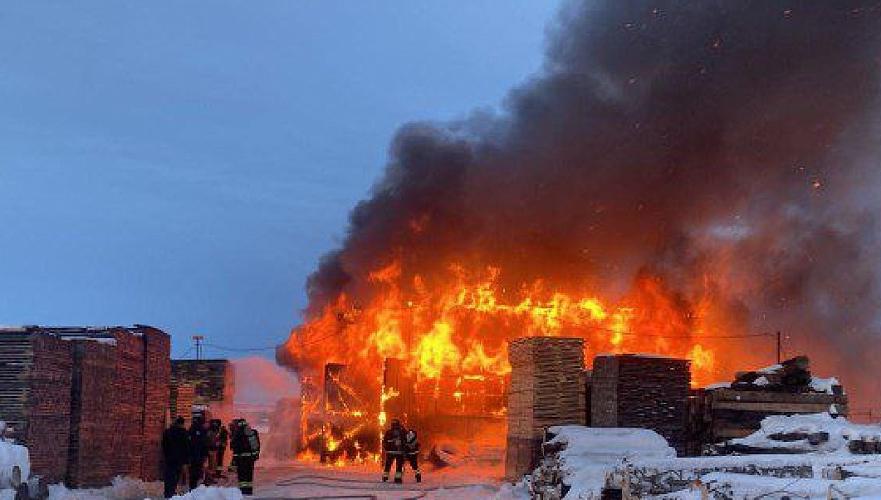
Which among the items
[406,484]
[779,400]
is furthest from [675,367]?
[406,484]

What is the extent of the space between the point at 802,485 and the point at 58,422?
44.7ft

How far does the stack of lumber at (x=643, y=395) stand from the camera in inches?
693

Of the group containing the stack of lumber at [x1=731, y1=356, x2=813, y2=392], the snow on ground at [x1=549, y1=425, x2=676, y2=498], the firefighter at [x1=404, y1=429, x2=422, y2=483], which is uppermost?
the stack of lumber at [x1=731, y1=356, x2=813, y2=392]

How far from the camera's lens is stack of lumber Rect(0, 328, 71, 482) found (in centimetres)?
1556

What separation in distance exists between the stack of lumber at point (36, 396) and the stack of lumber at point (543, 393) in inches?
363

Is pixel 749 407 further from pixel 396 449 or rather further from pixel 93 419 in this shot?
pixel 93 419

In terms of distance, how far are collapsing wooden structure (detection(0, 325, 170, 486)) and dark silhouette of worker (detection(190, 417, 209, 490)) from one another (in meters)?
1.99

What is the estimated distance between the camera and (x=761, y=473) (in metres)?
9.80

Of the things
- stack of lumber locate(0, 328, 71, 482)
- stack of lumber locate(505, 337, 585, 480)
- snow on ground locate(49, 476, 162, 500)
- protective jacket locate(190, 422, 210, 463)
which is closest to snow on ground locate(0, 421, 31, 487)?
stack of lumber locate(0, 328, 71, 482)

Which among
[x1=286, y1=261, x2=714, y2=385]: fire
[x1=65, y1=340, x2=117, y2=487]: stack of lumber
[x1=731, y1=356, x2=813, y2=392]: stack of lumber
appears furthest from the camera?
[x1=286, y1=261, x2=714, y2=385]: fire

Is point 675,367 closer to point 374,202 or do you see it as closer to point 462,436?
point 462,436

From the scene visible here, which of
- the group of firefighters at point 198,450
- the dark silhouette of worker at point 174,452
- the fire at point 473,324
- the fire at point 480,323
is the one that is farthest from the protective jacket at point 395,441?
the fire at point 480,323

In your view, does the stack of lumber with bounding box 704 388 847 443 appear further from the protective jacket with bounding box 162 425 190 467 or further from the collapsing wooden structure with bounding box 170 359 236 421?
the collapsing wooden structure with bounding box 170 359 236 421

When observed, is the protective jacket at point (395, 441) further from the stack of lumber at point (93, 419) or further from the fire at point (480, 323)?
the fire at point (480, 323)
